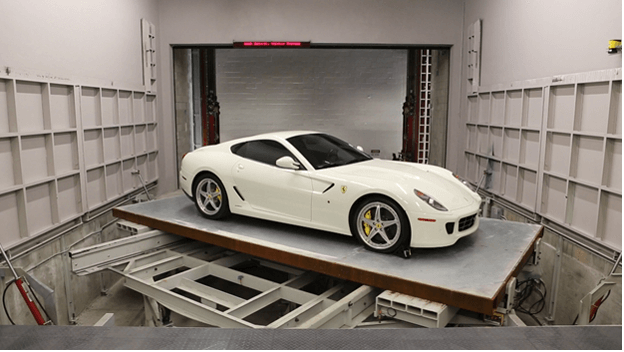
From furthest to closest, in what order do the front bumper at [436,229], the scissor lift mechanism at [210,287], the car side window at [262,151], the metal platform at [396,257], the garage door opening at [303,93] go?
the garage door opening at [303,93] → the car side window at [262,151] → the front bumper at [436,229] → the scissor lift mechanism at [210,287] → the metal platform at [396,257]

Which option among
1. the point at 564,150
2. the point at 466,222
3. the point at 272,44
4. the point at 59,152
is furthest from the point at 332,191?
the point at 272,44

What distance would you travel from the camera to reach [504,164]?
7.09 metres

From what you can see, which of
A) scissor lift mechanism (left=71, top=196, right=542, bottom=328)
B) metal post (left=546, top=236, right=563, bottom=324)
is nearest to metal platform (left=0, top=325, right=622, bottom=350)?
scissor lift mechanism (left=71, top=196, right=542, bottom=328)

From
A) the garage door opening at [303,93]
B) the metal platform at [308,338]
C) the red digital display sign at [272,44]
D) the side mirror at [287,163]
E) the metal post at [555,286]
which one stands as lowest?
the metal post at [555,286]

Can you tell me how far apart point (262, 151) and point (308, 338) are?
3.43 meters

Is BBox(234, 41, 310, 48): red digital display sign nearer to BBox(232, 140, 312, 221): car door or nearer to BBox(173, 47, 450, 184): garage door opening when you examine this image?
BBox(173, 47, 450, 184): garage door opening

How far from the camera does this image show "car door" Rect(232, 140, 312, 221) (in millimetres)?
5062

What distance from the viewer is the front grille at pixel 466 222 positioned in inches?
179

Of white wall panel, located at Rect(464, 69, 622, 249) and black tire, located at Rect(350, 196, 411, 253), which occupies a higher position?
white wall panel, located at Rect(464, 69, 622, 249)

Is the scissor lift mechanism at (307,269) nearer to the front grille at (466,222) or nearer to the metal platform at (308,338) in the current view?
the front grille at (466,222)

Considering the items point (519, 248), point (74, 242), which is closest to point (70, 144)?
point (74, 242)

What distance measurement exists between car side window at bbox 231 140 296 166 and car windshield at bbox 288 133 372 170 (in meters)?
0.17

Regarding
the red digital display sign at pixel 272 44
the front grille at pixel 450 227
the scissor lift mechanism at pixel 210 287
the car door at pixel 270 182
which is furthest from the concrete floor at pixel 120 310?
the red digital display sign at pixel 272 44

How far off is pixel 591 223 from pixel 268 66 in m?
A: 9.09
